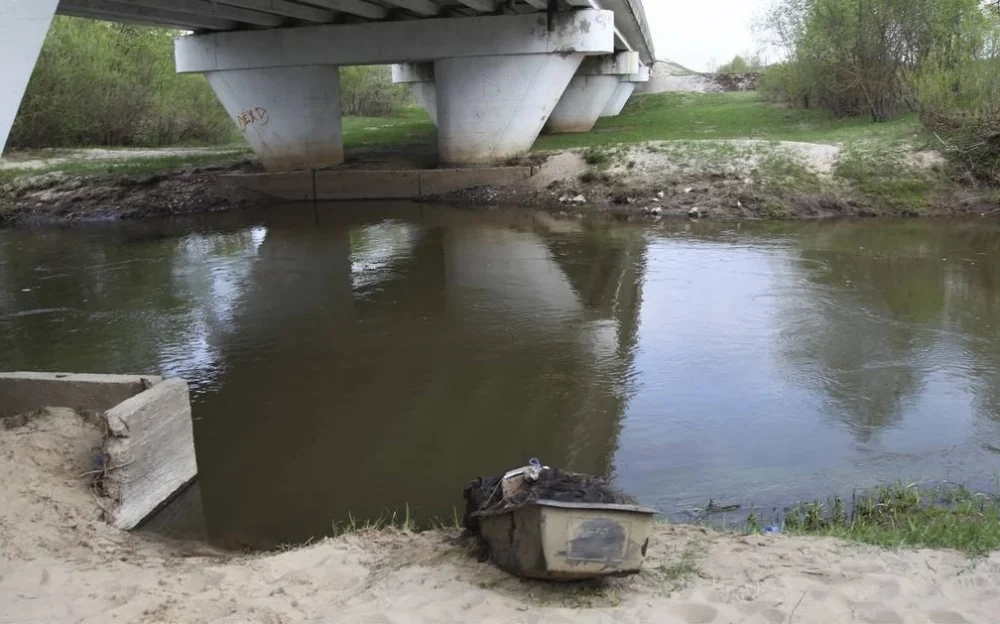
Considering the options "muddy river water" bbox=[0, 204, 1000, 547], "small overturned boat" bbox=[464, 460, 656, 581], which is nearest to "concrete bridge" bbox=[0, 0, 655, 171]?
"muddy river water" bbox=[0, 204, 1000, 547]

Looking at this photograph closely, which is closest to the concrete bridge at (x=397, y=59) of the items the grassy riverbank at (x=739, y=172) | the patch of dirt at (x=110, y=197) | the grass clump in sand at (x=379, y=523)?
the grassy riverbank at (x=739, y=172)

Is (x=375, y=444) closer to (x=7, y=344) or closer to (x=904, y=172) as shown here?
(x=7, y=344)

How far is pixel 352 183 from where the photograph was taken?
76.4 feet

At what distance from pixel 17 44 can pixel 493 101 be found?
60.3ft

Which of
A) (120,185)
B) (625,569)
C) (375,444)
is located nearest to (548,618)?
(625,569)

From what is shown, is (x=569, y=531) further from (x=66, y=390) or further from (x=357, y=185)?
(x=357, y=185)

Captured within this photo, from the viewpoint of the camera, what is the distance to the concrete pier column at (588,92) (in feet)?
114

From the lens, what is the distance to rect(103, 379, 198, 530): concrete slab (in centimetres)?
596

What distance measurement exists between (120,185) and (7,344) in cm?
1256

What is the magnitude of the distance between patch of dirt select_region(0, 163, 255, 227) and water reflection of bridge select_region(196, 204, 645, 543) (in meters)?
7.64

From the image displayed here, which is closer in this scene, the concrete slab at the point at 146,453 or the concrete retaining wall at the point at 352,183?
the concrete slab at the point at 146,453

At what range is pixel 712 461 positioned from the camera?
7.02m

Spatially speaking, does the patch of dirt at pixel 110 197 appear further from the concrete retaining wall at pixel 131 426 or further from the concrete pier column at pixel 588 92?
the concrete pier column at pixel 588 92

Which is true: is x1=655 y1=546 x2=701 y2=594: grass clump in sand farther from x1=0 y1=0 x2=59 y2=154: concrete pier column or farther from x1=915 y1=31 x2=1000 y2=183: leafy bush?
x1=915 y1=31 x2=1000 y2=183: leafy bush
